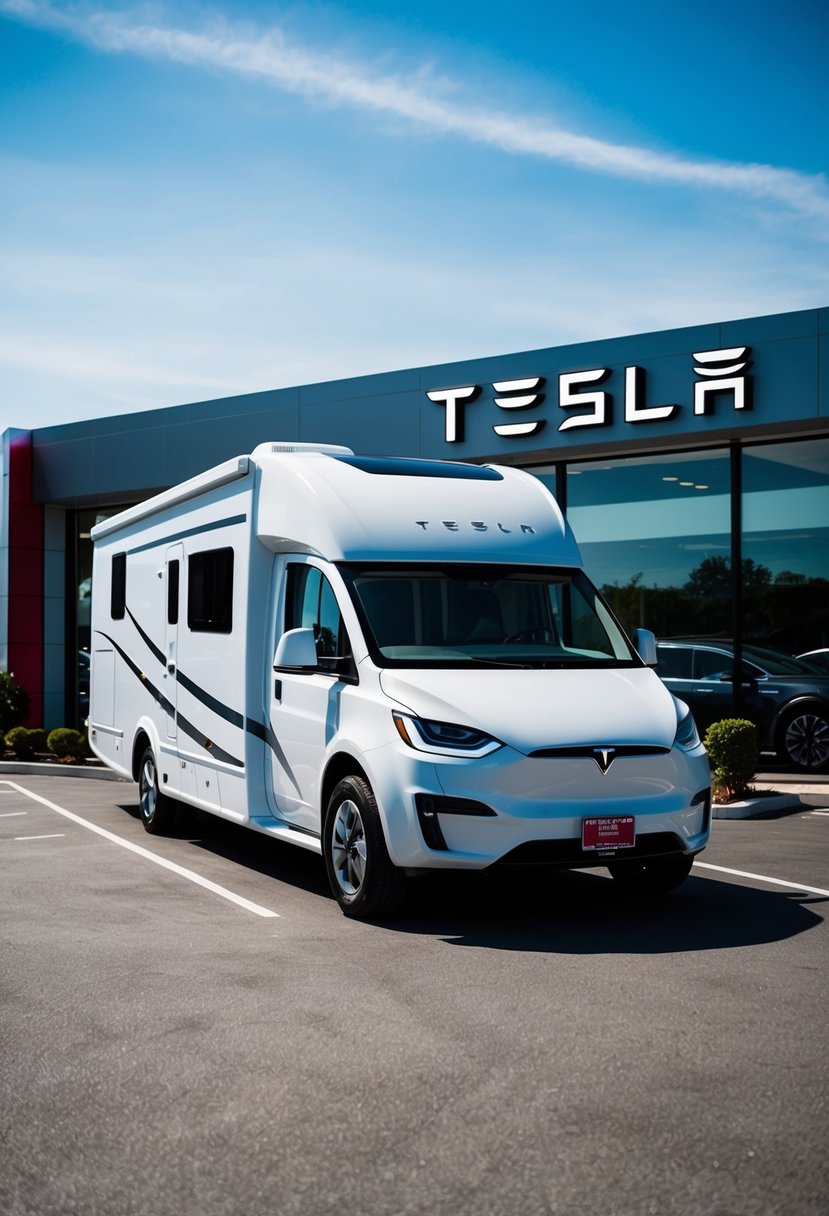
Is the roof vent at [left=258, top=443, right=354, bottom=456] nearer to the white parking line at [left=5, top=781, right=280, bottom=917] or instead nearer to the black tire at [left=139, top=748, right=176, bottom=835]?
the white parking line at [left=5, top=781, right=280, bottom=917]

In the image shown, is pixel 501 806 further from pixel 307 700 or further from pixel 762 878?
pixel 762 878

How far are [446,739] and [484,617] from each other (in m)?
1.42

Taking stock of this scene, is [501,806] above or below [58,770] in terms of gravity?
above

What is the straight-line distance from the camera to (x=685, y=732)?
7562 mm

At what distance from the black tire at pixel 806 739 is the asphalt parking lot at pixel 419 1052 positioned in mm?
7923

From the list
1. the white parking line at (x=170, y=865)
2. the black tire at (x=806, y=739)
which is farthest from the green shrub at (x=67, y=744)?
the black tire at (x=806, y=739)

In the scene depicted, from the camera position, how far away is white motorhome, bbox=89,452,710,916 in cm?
Answer: 693

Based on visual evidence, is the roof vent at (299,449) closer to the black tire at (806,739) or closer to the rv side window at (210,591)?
the rv side window at (210,591)

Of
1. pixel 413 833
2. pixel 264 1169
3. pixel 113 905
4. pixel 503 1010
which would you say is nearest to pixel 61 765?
pixel 113 905

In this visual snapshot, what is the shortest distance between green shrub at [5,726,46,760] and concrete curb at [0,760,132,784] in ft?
1.64

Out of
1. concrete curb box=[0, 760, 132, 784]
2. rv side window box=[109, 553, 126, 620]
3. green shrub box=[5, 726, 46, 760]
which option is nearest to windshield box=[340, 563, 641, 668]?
rv side window box=[109, 553, 126, 620]

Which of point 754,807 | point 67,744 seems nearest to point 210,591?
point 754,807

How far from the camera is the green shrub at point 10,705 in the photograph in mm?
22750

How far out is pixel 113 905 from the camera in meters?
8.00
